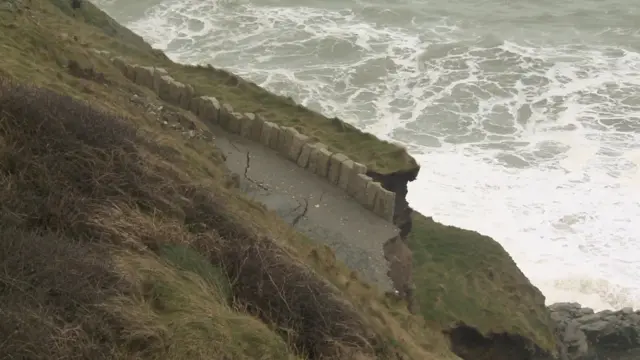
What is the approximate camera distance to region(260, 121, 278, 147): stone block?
1106 centimetres

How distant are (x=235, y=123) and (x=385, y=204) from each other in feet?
9.30

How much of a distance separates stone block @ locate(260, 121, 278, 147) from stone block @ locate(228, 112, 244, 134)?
43 cm

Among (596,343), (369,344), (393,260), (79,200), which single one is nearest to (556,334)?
(596,343)

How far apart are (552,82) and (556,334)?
44.0ft

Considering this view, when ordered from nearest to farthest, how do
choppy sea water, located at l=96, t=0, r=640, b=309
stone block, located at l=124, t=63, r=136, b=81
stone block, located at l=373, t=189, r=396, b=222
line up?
stone block, located at l=373, t=189, r=396, b=222 < stone block, located at l=124, t=63, r=136, b=81 < choppy sea water, located at l=96, t=0, r=640, b=309

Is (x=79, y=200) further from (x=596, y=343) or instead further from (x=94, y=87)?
(x=596, y=343)

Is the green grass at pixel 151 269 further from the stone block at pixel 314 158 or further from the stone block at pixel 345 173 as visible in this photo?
the stone block at pixel 314 158

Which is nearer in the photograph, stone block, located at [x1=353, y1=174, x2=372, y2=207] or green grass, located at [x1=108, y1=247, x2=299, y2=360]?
green grass, located at [x1=108, y1=247, x2=299, y2=360]

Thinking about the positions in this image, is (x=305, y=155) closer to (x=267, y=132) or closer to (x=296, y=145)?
(x=296, y=145)

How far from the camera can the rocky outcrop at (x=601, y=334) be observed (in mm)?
12953

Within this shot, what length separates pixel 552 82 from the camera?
2411cm

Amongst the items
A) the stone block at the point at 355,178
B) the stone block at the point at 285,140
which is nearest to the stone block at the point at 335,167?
the stone block at the point at 355,178

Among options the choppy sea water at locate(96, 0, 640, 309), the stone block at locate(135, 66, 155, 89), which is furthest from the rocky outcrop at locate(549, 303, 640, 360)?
the stone block at locate(135, 66, 155, 89)

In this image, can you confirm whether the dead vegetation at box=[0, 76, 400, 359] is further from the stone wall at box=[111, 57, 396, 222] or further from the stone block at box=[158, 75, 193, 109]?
the stone block at box=[158, 75, 193, 109]
